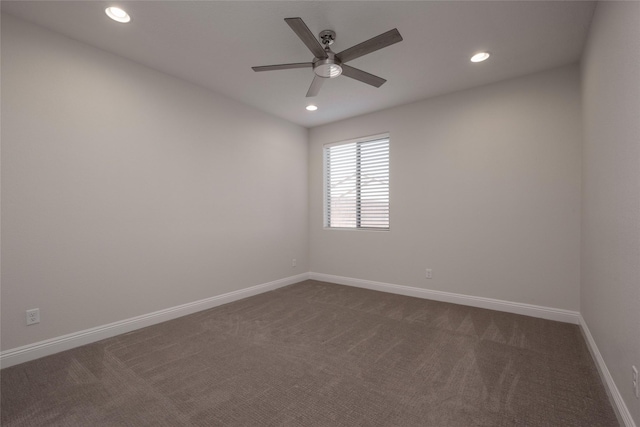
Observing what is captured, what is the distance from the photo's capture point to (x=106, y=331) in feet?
8.87

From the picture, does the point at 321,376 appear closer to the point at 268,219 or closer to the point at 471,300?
the point at 471,300

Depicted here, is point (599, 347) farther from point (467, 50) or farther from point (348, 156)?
point (348, 156)

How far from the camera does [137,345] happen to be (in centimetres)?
255

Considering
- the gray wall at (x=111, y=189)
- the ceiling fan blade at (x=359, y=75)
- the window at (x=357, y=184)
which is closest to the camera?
the gray wall at (x=111, y=189)

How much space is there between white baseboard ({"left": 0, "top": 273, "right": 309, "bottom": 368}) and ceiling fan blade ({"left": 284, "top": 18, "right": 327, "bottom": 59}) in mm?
3062

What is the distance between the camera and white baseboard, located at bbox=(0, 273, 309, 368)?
224cm

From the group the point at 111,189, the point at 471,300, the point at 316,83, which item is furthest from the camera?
the point at 471,300

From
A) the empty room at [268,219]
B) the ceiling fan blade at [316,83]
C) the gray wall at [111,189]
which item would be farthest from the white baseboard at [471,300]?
the ceiling fan blade at [316,83]

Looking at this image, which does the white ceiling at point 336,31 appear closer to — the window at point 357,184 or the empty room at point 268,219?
the empty room at point 268,219

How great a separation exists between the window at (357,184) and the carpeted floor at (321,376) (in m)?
1.84

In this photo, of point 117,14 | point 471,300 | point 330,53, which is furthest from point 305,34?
point 471,300

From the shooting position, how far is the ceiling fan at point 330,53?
196cm

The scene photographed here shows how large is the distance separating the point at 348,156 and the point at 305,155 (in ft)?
2.72

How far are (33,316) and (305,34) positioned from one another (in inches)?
123
